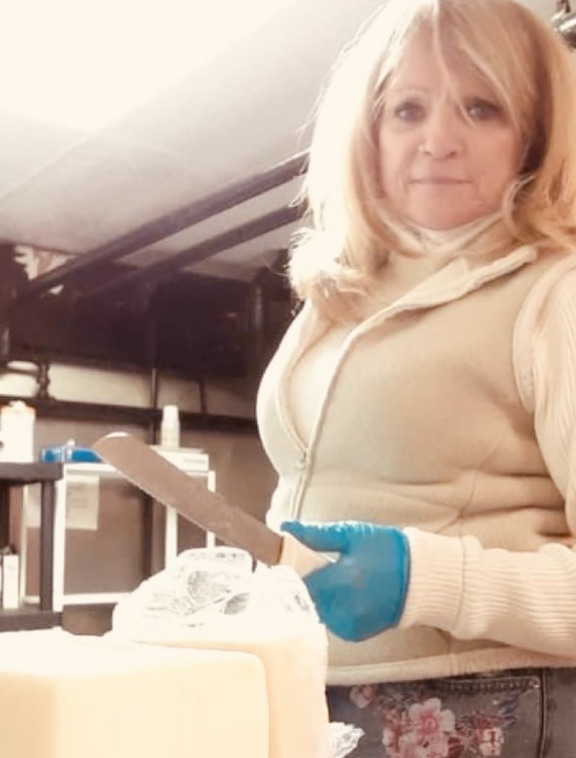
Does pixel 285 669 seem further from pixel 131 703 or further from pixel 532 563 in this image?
pixel 532 563

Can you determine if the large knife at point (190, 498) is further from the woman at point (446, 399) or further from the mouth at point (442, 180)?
the mouth at point (442, 180)

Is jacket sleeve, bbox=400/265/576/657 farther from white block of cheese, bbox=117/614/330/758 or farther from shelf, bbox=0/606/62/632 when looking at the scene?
shelf, bbox=0/606/62/632

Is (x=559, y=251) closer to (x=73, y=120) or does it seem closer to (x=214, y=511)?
(x=214, y=511)

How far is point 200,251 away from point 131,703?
2.99m

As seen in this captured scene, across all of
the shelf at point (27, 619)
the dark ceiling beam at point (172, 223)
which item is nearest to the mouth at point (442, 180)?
the dark ceiling beam at point (172, 223)

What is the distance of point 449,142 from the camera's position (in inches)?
30.0

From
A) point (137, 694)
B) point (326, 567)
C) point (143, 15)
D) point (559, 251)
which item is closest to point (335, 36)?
point (143, 15)

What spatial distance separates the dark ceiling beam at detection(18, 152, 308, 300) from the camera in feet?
8.39

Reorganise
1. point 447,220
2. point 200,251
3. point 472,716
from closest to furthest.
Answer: point 472,716 < point 447,220 < point 200,251

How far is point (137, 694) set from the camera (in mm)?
445

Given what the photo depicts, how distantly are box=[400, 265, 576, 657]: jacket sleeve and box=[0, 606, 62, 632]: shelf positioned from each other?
2130 millimetres

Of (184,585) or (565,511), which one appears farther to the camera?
(565,511)

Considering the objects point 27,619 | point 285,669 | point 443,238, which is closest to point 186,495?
point 285,669

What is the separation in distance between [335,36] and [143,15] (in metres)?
0.38
